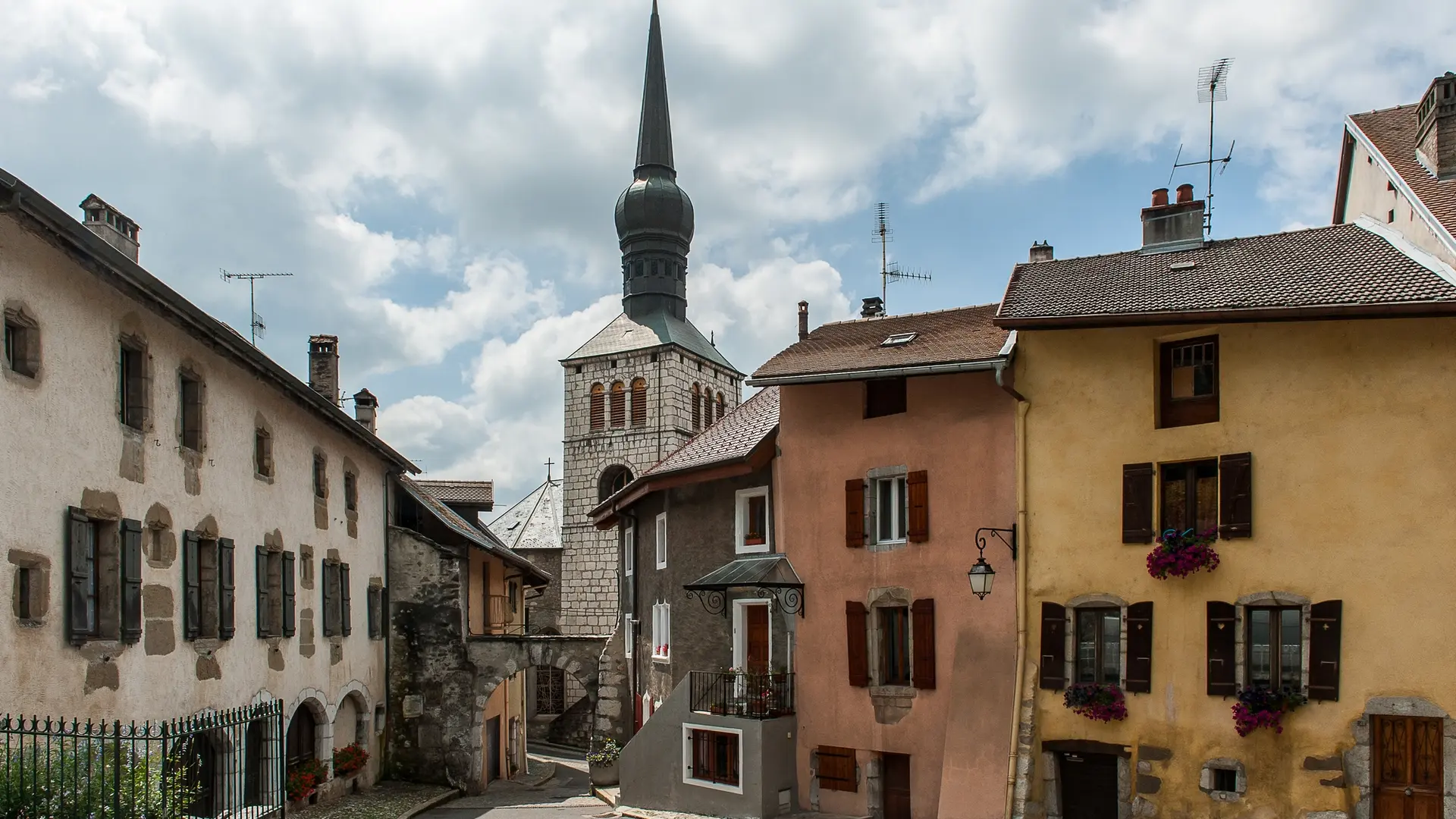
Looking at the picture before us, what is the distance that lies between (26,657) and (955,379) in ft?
40.6

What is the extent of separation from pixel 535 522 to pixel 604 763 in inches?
1387

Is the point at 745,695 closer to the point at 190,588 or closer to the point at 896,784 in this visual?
the point at 896,784

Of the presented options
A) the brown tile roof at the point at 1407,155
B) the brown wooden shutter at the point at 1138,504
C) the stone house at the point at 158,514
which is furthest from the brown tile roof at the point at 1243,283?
the stone house at the point at 158,514

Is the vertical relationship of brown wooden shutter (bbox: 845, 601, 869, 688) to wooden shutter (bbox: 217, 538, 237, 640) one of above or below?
below

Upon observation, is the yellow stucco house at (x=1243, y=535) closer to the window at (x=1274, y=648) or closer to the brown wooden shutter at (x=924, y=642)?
the window at (x=1274, y=648)

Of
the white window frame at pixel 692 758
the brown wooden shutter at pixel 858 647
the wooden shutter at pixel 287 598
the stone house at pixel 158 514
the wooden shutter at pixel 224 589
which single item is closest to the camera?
the stone house at pixel 158 514

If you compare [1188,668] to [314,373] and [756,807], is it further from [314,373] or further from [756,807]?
[314,373]

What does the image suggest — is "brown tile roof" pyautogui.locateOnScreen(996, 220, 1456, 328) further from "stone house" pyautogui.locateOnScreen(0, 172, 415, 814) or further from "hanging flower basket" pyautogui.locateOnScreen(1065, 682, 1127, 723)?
"stone house" pyautogui.locateOnScreen(0, 172, 415, 814)

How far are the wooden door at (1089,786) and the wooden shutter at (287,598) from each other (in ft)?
40.9

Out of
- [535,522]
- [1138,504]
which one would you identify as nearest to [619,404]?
[535,522]

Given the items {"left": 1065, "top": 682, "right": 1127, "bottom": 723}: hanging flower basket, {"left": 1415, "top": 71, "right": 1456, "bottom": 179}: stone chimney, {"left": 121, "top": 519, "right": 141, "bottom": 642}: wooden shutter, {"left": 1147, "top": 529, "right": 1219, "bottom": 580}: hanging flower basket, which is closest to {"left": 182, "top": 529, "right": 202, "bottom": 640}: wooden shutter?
{"left": 121, "top": 519, "right": 141, "bottom": 642}: wooden shutter

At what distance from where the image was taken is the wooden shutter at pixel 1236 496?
15.9 m

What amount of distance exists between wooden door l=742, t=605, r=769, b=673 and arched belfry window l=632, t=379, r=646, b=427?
121ft

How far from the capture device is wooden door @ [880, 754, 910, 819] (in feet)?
64.5
